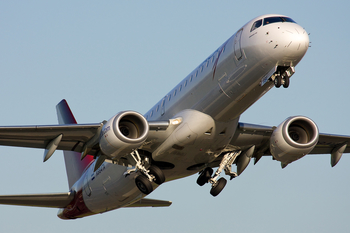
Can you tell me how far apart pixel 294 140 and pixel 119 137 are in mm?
9209

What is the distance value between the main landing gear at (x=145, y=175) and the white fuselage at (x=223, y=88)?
654mm

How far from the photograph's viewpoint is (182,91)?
24016 mm

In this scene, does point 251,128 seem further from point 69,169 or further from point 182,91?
point 69,169

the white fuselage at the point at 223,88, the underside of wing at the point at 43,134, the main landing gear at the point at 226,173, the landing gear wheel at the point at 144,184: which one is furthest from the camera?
the main landing gear at the point at 226,173

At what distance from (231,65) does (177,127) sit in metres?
3.68

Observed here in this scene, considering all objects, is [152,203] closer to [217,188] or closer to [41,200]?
[41,200]

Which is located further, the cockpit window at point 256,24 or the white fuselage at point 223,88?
the cockpit window at point 256,24

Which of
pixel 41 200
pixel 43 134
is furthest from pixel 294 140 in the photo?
pixel 41 200

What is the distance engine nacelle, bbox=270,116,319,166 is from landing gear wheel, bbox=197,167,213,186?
3.92m

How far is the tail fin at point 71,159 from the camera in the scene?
108 feet

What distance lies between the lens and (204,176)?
27.3m

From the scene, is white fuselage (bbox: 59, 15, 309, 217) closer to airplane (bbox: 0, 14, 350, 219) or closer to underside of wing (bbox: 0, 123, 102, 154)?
airplane (bbox: 0, 14, 350, 219)

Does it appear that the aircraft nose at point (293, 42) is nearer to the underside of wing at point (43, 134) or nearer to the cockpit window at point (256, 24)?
the cockpit window at point (256, 24)

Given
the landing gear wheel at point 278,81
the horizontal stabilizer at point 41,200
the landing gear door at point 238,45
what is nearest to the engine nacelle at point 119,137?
the landing gear door at point 238,45
